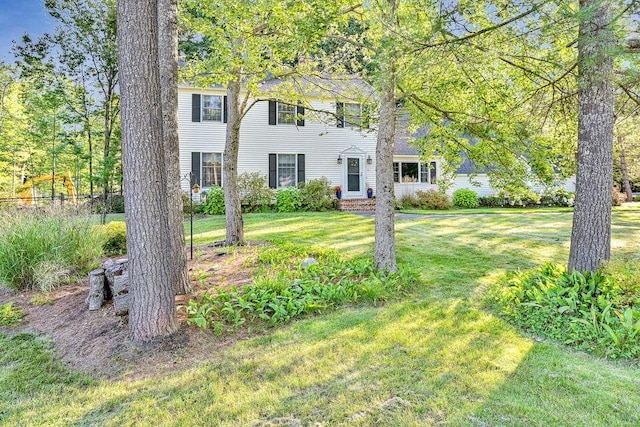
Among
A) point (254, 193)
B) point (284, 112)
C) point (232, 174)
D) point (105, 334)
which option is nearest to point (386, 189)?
point (232, 174)

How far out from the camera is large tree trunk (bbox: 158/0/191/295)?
4.58m

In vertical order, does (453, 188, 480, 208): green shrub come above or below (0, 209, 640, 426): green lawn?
above

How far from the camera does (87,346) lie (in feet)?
11.1

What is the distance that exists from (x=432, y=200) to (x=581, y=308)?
13953 mm

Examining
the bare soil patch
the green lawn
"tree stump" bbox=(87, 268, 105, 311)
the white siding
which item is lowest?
the green lawn

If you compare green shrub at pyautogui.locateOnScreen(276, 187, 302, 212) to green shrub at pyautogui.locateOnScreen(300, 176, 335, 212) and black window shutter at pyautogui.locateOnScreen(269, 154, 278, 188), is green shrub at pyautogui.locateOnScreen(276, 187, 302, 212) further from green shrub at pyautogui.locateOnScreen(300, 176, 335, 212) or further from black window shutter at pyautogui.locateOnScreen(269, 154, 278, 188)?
black window shutter at pyautogui.locateOnScreen(269, 154, 278, 188)

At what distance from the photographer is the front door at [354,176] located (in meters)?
17.0

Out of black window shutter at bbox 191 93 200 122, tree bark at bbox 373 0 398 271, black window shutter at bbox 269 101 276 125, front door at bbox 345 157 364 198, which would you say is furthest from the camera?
front door at bbox 345 157 364 198

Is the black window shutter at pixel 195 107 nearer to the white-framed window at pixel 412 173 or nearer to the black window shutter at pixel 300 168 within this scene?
the black window shutter at pixel 300 168

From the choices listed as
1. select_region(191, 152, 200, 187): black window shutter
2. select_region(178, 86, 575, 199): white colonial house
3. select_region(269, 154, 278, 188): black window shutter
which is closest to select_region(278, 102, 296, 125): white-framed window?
select_region(178, 86, 575, 199): white colonial house

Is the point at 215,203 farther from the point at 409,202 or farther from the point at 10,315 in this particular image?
the point at 10,315

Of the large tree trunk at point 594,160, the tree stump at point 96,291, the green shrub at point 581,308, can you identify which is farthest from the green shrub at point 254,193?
the large tree trunk at point 594,160

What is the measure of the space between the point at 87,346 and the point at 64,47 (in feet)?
57.4

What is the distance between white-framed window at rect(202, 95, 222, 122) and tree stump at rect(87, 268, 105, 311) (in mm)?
12260
